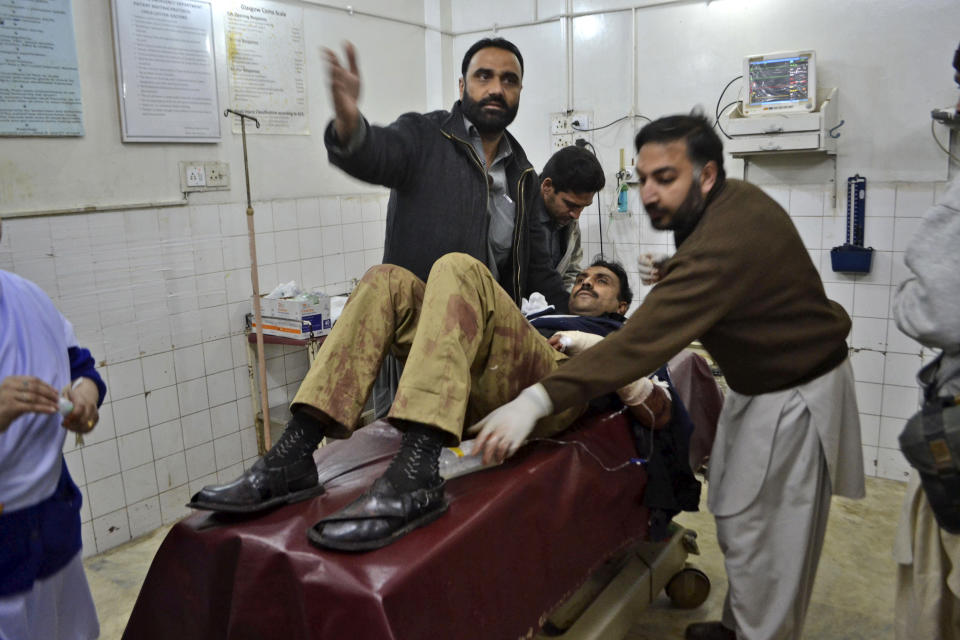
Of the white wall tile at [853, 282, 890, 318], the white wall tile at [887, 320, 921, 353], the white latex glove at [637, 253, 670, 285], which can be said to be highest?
the white latex glove at [637, 253, 670, 285]

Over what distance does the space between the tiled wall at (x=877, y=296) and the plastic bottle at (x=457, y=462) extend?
2.49 meters

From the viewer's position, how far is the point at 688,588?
7.69 ft

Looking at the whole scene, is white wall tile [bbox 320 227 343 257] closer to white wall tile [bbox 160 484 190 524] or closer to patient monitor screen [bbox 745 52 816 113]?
white wall tile [bbox 160 484 190 524]

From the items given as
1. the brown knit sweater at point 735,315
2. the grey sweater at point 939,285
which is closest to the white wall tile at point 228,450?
the brown knit sweater at point 735,315

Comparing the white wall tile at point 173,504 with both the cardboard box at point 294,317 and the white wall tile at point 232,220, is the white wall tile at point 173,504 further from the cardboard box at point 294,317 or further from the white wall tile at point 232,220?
the white wall tile at point 232,220

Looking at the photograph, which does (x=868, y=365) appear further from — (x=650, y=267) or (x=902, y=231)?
(x=650, y=267)

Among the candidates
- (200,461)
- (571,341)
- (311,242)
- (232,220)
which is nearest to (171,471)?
(200,461)

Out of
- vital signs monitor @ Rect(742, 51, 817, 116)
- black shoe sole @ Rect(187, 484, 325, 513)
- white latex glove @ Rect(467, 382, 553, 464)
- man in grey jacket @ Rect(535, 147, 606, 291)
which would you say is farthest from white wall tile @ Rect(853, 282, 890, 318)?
black shoe sole @ Rect(187, 484, 325, 513)

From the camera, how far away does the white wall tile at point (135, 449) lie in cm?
295

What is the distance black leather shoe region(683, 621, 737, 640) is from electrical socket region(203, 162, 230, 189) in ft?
8.49

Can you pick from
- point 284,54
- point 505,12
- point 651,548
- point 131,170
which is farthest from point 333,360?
point 505,12

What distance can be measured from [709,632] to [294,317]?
2.10 meters

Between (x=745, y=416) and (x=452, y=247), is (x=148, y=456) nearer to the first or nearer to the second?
(x=452, y=247)

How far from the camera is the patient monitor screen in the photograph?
316cm
